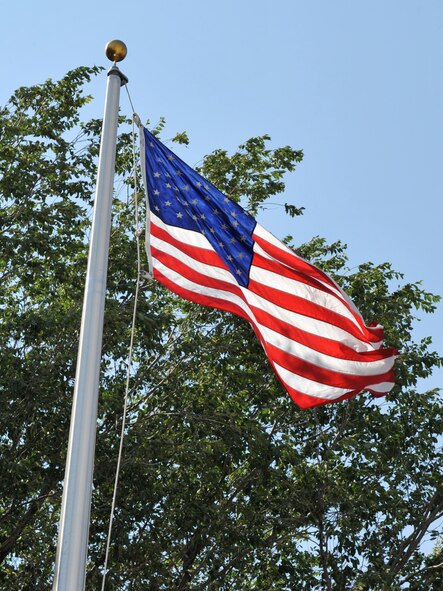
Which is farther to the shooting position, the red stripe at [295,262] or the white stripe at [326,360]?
the red stripe at [295,262]

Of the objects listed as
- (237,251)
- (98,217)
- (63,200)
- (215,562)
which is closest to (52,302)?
(63,200)

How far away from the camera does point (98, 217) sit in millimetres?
5922

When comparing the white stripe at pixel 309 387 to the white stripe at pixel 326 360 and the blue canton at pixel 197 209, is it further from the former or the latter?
the blue canton at pixel 197 209

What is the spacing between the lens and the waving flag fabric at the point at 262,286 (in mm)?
6676

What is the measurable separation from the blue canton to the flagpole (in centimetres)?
82

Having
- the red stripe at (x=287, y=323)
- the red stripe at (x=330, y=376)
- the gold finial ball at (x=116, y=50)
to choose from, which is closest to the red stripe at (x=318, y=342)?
the red stripe at (x=287, y=323)

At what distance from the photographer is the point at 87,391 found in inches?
206

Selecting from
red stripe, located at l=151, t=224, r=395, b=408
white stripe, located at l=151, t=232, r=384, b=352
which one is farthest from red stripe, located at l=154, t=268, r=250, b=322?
white stripe, located at l=151, t=232, r=384, b=352

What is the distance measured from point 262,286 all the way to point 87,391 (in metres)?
2.19

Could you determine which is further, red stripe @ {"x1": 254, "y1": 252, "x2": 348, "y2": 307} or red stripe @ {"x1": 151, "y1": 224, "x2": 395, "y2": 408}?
red stripe @ {"x1": 254, "y1": 252, "x2": 348, "y2": 307}

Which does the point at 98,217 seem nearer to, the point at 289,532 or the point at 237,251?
the point at 237,251

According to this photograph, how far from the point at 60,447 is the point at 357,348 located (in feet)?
24.0

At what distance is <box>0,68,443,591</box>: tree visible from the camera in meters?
13.1

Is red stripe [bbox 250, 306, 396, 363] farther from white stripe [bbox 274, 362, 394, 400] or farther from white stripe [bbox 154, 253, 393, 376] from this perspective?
white stripe [bbox 274, 362, 394, 400]
